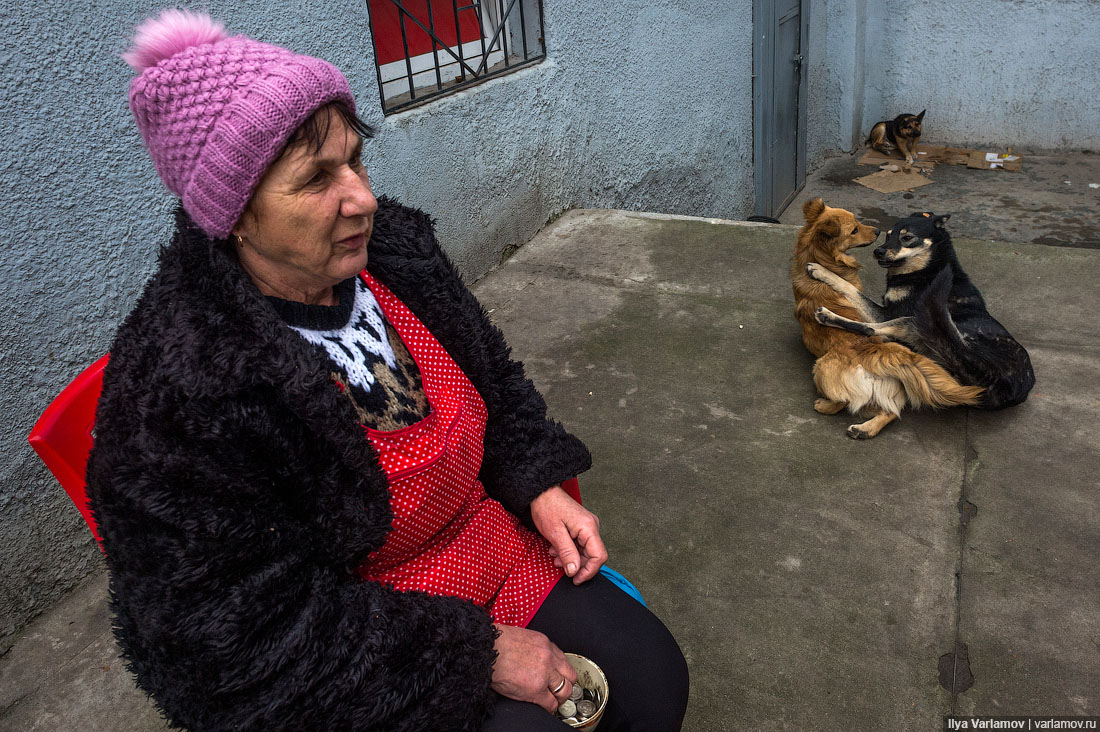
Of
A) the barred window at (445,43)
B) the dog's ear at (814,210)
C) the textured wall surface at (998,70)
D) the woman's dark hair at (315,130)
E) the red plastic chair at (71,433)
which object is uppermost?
the woman's dark hair at (315,130)

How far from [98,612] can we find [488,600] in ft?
4.81

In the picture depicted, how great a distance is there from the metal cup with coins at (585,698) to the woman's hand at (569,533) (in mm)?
200

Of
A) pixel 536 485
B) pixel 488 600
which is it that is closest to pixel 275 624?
pixel 488 600

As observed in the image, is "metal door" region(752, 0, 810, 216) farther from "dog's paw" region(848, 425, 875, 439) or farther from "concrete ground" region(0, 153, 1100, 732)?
"dog's paw" region(848, 425, 875, 439)

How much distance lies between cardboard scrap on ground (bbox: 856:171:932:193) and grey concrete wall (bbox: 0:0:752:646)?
3.02 metres

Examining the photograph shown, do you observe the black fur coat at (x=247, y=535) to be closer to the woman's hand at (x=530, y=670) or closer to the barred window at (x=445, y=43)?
the woman's hand at (x=530, y=670)

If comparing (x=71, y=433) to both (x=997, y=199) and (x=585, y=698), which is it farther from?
(x=997, y=199)

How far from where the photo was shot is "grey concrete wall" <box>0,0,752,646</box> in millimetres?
2199

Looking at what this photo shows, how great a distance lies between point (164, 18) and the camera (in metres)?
1.25

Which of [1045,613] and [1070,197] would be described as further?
[1070,197]

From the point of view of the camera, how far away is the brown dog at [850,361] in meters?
2.87

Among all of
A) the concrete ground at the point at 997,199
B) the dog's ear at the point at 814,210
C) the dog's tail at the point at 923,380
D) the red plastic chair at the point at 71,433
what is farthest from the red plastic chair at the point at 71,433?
the concrete ground at the point at 997,199

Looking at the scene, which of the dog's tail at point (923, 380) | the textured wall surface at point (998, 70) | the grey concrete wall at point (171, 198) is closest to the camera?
the grey concrete wall at point (171, 198)

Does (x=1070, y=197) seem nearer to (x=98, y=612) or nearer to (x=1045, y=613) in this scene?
(x=1045, y=613)
